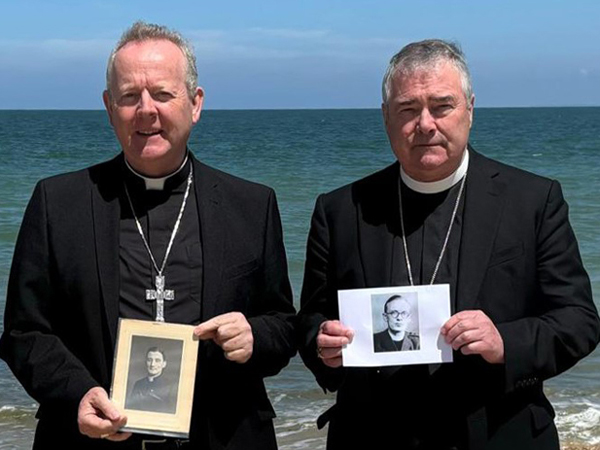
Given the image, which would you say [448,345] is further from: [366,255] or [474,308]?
[366,255]

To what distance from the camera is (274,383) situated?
388 inches

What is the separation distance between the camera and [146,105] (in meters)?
3.81

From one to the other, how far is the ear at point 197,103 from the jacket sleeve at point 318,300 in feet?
1.99

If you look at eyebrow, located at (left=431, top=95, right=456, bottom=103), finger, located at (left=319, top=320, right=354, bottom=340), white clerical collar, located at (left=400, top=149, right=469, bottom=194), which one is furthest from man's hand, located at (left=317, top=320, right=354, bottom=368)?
eyebrow, located at (left=431, top=95, right=456, bottom=103)

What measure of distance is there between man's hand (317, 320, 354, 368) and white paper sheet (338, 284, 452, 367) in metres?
0.03

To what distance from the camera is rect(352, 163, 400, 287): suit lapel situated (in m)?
4.12

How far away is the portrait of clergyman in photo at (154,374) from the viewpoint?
3662 millimetres

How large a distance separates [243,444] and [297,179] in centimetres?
2749

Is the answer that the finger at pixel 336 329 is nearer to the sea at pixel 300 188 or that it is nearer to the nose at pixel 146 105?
the nose at pixel 146 105

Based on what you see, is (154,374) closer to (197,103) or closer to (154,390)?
(154,390)

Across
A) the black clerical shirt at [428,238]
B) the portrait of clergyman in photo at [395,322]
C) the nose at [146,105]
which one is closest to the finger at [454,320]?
the portrait of clergyman in photo at [395,322]

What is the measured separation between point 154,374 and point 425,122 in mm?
1279

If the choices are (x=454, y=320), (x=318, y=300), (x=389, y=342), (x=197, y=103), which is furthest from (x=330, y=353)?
(x=197, y=103)

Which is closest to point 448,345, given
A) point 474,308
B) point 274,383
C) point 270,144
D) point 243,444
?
point 474,308
